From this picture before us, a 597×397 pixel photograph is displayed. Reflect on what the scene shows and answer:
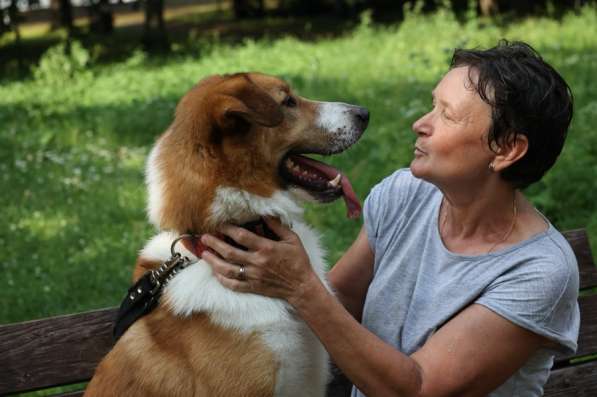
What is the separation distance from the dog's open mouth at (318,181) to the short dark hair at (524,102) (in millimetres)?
517

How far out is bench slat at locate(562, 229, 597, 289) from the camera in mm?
3266

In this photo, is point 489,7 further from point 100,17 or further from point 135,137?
point 100,17

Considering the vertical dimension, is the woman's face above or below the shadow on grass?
above

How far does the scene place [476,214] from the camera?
2.56 meters

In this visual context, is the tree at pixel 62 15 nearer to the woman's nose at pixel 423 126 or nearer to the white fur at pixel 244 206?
the white fur at pixel 244 206

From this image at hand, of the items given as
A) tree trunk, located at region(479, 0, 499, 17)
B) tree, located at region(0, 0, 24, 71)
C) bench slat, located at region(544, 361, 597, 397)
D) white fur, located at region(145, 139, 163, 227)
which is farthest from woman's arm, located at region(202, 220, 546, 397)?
tree, located at region(0, 0, 24, 71)

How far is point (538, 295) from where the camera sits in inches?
91.7

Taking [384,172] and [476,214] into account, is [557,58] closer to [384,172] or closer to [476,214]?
[384,172]

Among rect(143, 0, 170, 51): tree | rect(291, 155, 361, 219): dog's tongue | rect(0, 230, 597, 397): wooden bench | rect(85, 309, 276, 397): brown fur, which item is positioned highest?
rect(291, 155, 361, 219): dog's tongue

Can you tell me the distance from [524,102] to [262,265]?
87 centimetres

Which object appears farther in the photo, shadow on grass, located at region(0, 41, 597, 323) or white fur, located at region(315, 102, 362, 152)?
shadow on grass, located at region(0, 41, 597, 323)

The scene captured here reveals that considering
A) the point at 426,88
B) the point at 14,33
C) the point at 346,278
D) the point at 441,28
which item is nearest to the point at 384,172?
the point at 426,88

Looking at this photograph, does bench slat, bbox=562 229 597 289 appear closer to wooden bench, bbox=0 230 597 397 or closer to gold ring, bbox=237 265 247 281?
wooden bench, bbox=0 230 597 397

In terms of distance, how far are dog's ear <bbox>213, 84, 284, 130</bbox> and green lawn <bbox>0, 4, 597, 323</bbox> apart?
105 inches
